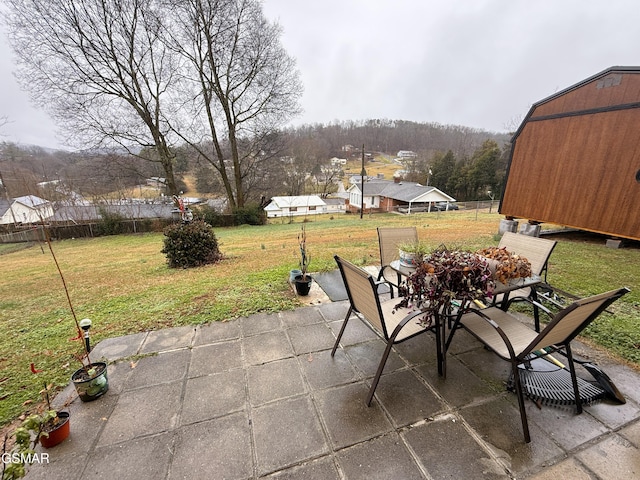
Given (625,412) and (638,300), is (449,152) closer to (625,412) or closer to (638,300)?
(638,300)

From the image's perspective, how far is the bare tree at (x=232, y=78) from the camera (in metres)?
11.5

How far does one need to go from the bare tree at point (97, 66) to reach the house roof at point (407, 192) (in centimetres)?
2250

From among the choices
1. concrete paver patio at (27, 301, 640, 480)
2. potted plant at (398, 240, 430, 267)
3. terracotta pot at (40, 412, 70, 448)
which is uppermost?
potted plant at (398, 240, 430, 267)

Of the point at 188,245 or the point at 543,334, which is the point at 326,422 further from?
the point at 188,245

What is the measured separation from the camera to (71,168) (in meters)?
12.7

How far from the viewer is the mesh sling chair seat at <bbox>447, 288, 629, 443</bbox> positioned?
1318 mm

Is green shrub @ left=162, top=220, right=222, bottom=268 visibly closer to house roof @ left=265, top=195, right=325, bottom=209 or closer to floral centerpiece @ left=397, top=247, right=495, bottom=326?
floral centerpiece @ left=397, top=247, right=495, bottom=326

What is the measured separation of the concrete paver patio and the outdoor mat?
3.42 ft

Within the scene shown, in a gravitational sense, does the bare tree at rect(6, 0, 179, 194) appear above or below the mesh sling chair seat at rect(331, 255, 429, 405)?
above

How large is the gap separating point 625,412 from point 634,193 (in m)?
6.13

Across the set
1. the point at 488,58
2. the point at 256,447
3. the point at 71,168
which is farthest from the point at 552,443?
the point at 71,168

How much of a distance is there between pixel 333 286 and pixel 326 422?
213 centimetres

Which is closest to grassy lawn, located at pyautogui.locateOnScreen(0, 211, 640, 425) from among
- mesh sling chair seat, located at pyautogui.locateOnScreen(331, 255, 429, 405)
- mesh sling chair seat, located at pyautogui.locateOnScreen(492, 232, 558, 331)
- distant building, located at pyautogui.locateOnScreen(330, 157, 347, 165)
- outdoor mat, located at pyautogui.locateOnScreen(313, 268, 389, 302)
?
outdoor mat, located at pyautogui.locateOnScreen(313, 268, 389, 302)

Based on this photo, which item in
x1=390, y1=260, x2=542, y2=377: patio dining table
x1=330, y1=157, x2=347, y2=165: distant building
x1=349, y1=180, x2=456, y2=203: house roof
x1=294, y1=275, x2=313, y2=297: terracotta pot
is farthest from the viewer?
x1=330, y1=157, x2=347, y2=165: distant building
